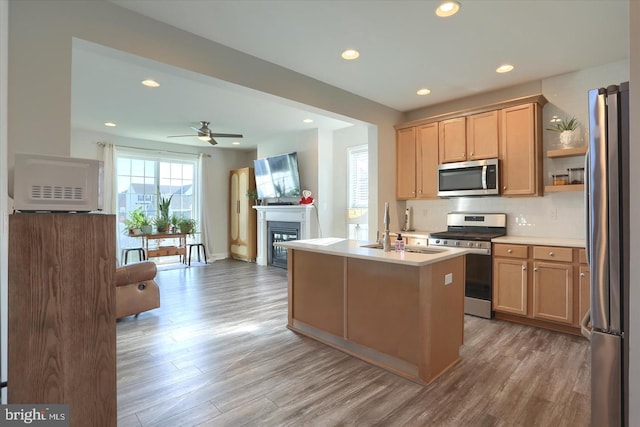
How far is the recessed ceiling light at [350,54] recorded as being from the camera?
316cm

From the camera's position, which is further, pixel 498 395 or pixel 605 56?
pixel 605 56

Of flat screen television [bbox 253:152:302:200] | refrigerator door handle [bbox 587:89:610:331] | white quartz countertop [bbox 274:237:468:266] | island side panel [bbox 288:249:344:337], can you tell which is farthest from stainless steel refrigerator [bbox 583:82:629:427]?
flat screen television [bbox 253:152:302:200]

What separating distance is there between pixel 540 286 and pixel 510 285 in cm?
28

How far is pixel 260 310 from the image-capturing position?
4.09 metres

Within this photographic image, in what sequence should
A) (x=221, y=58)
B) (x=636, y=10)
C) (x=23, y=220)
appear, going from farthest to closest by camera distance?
1. (x=221, y=58)
2. (x=23, y=220)
3. (x=636, y=10)

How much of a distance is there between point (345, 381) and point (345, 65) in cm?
296

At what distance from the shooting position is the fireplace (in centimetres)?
668

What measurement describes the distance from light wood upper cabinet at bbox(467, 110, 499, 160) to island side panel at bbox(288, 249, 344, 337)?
97.1 inches

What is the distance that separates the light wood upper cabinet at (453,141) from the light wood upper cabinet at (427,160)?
0.29 feet

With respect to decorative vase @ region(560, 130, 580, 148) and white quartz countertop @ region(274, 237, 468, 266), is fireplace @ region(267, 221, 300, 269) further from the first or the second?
decorative vase @ region(560, 130, 580, 148)

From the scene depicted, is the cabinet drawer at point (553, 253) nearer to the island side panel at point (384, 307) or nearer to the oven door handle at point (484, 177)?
the oven door handle at point (484, 177)

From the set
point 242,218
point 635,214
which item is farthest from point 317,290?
point 242,218

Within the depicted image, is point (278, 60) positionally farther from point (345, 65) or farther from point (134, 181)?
point (134, 181)

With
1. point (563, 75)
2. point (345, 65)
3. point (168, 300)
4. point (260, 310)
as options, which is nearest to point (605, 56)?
point (563, 75)
